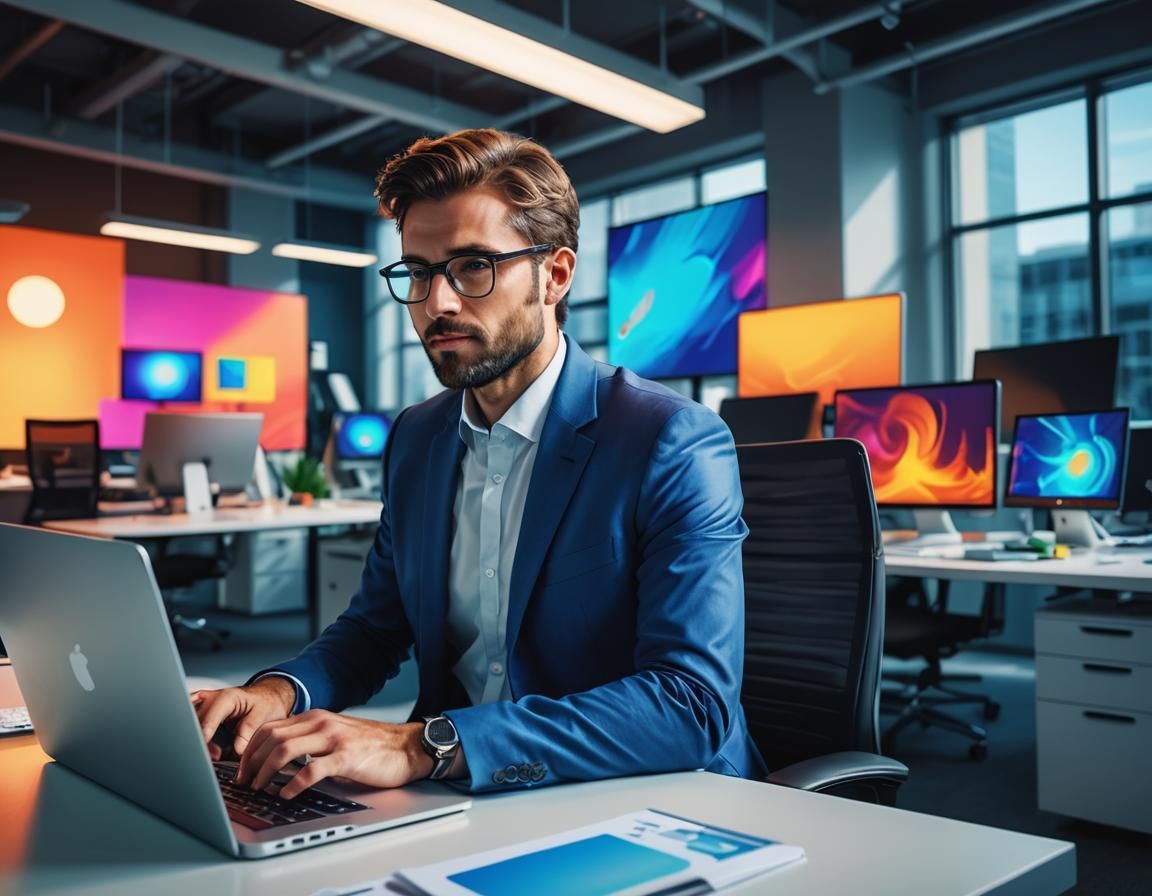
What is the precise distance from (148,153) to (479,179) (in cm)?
798

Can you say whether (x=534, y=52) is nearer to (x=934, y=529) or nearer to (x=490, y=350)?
(x=934, y=529)

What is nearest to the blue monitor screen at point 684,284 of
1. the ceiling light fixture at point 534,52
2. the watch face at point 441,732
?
the ceiling light fixture at point 534,52

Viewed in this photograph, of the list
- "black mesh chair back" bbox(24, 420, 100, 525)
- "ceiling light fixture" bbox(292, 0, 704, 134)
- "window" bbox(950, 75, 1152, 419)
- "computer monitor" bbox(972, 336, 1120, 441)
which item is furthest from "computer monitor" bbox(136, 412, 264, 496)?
"window" bbox(950, 75, 1152, 419)

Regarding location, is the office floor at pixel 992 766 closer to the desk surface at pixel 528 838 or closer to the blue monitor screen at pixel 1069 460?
the blue monitor screen at pixel 1069 460

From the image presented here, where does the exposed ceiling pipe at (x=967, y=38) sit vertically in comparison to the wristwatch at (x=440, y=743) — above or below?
above

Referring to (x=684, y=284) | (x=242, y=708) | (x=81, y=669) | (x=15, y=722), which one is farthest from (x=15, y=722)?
(x=684, y=284)

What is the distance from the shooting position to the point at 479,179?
1241 millimetres

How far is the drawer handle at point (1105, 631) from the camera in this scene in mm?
2578

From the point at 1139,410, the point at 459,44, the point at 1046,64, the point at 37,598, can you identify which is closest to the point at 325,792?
the point at 37,598

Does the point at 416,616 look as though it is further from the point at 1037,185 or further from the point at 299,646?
the point at 1037,185

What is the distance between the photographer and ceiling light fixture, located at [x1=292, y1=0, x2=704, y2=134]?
12.0 feet

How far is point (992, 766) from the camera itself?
11.0 ft

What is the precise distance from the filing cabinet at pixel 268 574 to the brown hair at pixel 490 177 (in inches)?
214

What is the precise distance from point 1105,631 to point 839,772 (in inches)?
69.6
